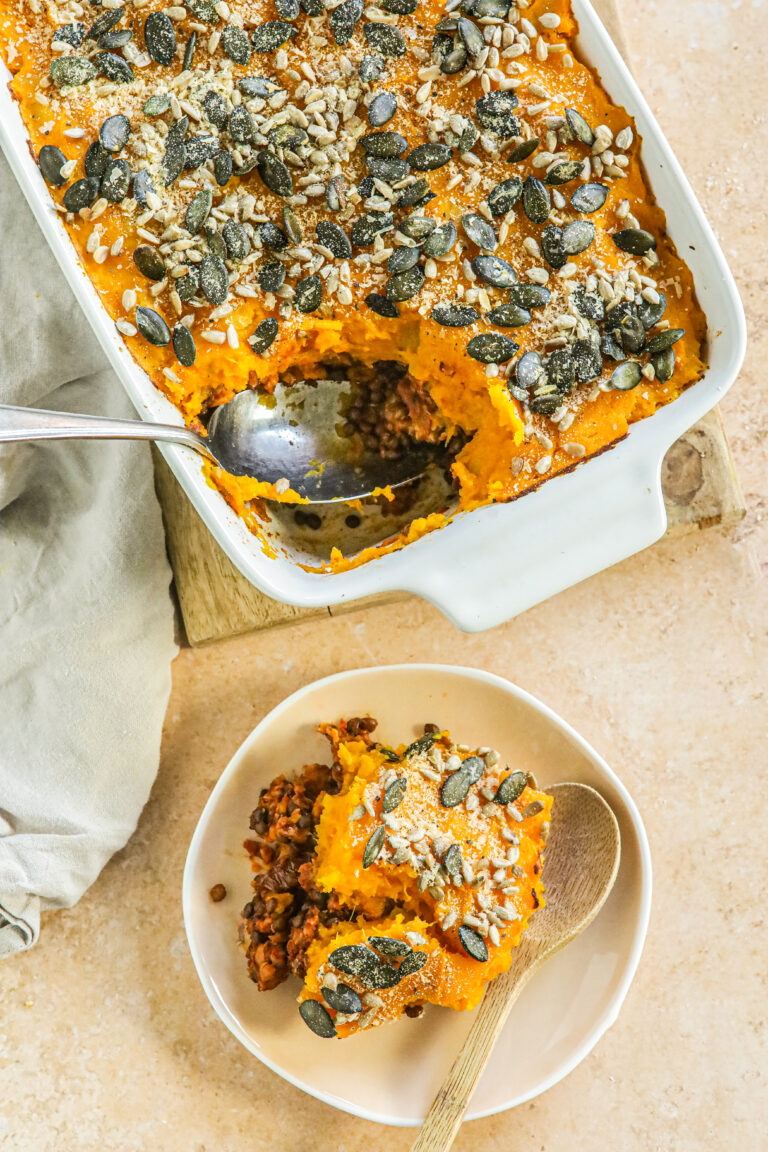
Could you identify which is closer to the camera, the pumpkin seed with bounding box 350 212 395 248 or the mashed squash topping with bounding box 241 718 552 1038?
the pumpkin seed with bounding box 350 212 395 248

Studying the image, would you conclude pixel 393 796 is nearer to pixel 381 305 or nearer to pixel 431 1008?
pixel 431 1008

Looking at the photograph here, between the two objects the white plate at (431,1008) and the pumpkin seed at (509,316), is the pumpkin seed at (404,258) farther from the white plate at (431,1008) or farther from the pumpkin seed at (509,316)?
the white plate at (431,1008)

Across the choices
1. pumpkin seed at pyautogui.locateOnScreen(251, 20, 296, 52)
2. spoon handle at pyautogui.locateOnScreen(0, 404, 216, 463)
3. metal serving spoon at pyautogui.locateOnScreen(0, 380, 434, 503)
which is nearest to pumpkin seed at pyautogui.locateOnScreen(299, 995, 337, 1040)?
metal serving spoon at pyautogui.locateOnScreen(0, 380, 434, 503)

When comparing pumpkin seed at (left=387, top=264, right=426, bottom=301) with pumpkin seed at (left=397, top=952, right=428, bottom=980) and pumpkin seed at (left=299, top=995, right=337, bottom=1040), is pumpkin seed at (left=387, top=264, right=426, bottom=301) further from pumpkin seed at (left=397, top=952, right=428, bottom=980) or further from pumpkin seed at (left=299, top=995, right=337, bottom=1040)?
pumpkin seed at (left=299, top=995, right=337, bottom=1040)

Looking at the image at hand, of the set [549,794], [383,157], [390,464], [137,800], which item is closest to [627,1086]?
[549,794]

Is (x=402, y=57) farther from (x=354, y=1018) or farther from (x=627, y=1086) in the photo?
(x=627, y=1086)

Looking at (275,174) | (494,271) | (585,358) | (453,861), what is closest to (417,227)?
(494,271)

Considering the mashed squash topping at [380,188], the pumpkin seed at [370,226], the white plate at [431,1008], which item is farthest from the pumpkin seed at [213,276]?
the white plate at [431,1008]
